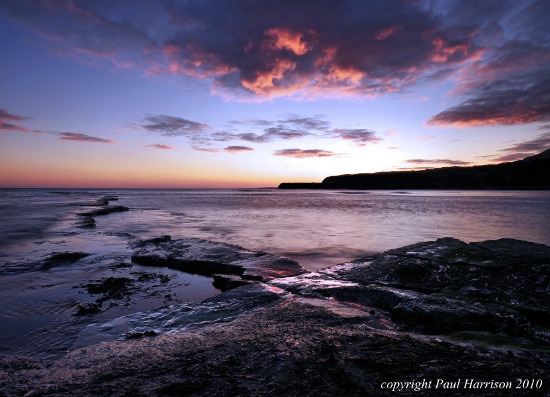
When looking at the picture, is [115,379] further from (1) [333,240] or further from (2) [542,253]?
(1) [333,240]

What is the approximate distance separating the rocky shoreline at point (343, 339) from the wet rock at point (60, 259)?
262cm

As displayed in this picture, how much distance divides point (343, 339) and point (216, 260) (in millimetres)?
4612

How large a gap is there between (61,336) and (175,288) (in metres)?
2.12

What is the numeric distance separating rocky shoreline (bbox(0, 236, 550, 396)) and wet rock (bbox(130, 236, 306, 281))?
0.62 meters

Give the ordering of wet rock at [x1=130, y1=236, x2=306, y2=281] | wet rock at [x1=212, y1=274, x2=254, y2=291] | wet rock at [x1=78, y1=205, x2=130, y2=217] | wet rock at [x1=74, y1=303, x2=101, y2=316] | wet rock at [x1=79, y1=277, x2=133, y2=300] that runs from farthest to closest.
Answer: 1. wet rock at [x1=78, y1=205, x2=130, y2=217]
2. wet rock at [x1=130, y1=236, x2=306, y2=281]
3. wet rock at [x1=212, y1=274, x2=254, y2=291]
4. wet rock at [x1=79, y1=277, x2=133, y2=300]
5. wet rock at [x1=74, y1=303, x2=101, y2=316]

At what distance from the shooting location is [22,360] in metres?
2.72

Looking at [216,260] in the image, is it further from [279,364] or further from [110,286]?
[279,364]

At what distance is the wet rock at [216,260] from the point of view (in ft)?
19.8

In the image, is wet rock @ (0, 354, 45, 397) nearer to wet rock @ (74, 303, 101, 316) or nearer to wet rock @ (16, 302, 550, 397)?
wet rock @ (16, 302, 550, 397)

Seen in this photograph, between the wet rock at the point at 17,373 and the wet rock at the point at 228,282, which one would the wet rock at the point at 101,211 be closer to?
the wet rock at the point at 228,282

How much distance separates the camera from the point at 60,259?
7.06 meters

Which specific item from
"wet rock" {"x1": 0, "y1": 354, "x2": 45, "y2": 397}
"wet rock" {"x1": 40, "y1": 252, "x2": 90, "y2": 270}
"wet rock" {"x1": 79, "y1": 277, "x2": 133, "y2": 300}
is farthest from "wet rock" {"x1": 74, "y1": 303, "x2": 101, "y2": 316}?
"wet rock" {"x1": 40, "y1": 252, "x2": 90, "y2": 270}

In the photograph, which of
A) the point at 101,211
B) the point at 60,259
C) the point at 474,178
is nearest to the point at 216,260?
the point at 60,259

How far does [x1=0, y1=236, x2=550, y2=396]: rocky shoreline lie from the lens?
2.01 metres
